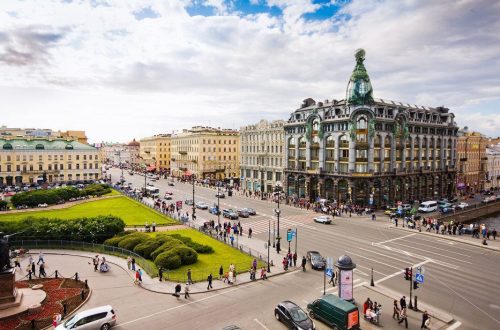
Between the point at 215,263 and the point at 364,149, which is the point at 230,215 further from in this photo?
the point at 364,149

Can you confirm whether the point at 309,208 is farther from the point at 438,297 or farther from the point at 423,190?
the point at 438,297

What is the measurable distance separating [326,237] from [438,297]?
1810 cm

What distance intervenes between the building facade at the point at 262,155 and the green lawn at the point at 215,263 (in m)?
45.4

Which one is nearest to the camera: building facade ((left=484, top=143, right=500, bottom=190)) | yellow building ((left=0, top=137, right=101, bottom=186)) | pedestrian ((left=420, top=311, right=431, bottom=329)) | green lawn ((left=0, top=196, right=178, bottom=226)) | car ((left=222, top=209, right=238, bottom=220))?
pedestrian ((left=420, top=311, right=431, bottom=329))

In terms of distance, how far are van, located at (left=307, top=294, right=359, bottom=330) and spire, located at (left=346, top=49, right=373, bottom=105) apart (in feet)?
162

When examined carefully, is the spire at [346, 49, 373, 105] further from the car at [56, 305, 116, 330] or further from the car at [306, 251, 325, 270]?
the car at [56, 305, 116, 330]

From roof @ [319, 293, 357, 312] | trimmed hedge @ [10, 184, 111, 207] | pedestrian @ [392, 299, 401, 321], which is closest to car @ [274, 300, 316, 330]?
roof @ [319, 293, 357, 312]

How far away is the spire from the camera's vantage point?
64625mm

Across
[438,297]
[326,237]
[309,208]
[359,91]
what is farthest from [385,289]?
[359,91]

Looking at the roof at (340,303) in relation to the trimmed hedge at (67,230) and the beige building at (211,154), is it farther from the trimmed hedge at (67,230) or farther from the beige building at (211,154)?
the beige building at (211,154)

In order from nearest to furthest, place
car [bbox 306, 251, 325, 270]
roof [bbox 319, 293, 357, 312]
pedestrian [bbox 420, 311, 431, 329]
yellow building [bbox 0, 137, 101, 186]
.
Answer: roof [bbox 319, 293, 357, 312], pedestrian [bbox 420, 311, 431, 329], car [bbox 306, 251, 325, 270], yellow building [bbox 0, 137, 101, 186]

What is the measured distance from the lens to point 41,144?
322 ft

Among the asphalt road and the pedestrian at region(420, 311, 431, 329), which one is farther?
the asphalt road

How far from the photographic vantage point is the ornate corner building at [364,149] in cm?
6481
